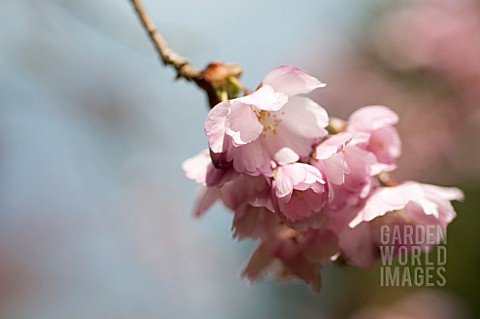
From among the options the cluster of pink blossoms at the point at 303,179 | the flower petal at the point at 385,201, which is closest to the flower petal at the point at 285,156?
the cluster of pink blossoms at the point at 303,179

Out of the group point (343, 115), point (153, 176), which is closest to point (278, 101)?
point (153, 176)

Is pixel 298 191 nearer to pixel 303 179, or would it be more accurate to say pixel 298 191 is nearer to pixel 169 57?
pixel 303 179

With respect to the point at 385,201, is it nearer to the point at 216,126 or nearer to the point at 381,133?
the point at 381,133

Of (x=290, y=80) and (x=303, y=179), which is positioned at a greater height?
(x=290, y=80)

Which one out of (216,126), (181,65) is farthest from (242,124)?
(181,65)

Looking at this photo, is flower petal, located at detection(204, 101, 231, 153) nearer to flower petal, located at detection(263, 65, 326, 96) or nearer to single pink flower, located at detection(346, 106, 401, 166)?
flower petal, located at detection(263, 65, 326, 96)

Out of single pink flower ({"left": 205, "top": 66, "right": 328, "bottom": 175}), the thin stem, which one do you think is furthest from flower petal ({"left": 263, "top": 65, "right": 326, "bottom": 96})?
the thin stem

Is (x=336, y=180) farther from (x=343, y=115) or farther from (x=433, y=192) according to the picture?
(x=343, y=115)

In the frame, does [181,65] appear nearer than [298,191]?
No

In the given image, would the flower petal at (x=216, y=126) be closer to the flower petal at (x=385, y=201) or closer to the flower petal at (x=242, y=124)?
the flower petal at (x=242, y=124)
